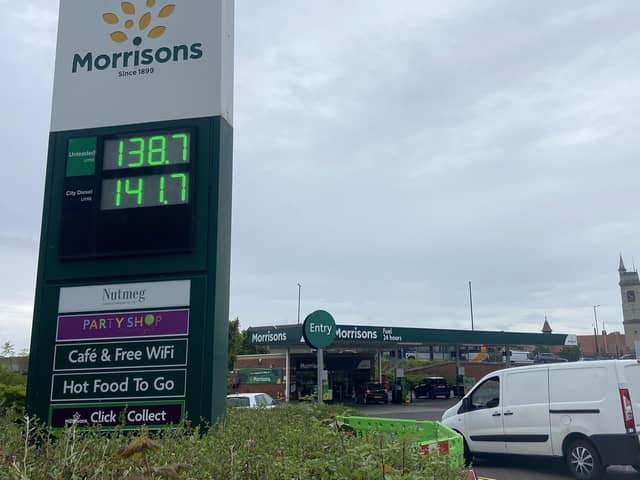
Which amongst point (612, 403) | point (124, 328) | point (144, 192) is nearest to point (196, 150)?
point (144, 192)

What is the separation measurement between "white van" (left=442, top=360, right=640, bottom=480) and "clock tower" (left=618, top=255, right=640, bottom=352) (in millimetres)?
113981

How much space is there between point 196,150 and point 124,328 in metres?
1.97

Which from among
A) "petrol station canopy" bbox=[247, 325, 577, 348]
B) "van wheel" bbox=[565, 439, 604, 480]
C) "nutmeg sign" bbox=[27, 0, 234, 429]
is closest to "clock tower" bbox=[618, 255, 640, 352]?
"petrol station canopy" bbox=[247, 325, 577, 348]

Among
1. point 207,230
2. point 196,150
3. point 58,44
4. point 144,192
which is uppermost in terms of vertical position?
point 58,44

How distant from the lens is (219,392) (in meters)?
6.16

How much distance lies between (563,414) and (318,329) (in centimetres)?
464

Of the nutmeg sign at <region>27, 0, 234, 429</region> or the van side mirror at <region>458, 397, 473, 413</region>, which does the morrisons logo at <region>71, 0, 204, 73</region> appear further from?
the van side mirror at <region>458, 397, 473, 413</region>

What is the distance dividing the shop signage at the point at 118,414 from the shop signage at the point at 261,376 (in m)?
33.7

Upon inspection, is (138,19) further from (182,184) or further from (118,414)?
(118,414)

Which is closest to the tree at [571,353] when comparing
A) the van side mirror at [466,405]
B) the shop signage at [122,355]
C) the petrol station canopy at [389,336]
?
the petrol station canopy at [389,336]

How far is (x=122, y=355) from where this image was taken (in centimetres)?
613

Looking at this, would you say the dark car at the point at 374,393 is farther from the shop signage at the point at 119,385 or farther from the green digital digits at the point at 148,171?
the green digital digits at the point at 148,171

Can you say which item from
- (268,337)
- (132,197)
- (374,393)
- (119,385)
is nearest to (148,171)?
(132,197)

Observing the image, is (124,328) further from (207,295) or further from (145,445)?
(145,445)
